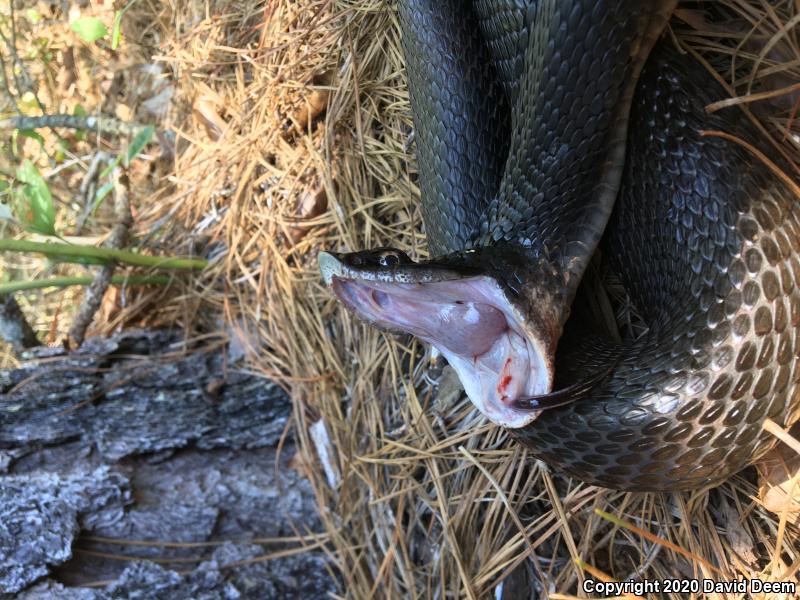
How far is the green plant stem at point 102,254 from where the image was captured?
2246 mm

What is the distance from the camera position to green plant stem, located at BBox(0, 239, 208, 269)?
2.25 metres

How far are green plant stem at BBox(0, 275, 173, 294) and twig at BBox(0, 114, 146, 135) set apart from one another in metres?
0.78

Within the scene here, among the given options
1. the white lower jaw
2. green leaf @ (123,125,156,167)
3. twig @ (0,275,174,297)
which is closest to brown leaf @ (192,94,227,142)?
green leaf @ (123,125,156,167)

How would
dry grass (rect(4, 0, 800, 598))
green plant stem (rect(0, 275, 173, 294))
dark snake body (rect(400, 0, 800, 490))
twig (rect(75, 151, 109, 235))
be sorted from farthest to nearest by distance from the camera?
twig (rect(75, 151, 109, 235))
green plant stem (rect(0, 275, 173, 294))
dry grass (rect(4, 0, 800, 598))
dark snake body (rect(400, 0, 800, 490))

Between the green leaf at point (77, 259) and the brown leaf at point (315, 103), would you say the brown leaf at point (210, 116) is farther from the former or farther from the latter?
the green leaf at point (77, 259)

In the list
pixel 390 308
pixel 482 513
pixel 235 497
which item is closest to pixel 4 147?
pixel 235 497

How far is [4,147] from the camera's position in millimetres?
3086

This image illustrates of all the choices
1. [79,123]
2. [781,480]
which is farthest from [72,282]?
[781,480]

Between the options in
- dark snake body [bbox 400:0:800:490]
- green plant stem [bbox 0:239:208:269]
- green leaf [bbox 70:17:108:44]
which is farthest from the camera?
green leaf [bbox 70:17:108:44]

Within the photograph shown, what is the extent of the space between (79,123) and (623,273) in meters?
2.69

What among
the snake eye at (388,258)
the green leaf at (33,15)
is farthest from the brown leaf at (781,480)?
the green leaf at (33,15)

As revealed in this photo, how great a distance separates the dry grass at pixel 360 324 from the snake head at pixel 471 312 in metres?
0.46

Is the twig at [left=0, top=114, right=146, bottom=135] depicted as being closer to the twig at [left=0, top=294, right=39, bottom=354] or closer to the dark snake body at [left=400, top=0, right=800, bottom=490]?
the twig at [left=0, top=294, right=39, bottom=354]

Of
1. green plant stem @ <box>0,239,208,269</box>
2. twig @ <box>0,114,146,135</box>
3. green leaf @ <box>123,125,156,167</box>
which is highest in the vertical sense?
twig @ <box>0,114,146,135</box>
